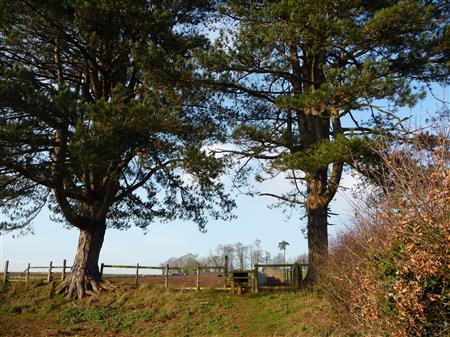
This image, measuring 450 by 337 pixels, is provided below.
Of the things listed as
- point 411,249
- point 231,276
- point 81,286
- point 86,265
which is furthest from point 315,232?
point 411,249

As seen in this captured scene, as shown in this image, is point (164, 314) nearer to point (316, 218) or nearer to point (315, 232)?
point (315, 232)

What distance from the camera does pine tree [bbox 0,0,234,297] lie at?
1286cm

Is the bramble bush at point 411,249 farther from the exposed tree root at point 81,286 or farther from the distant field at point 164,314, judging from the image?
the exposed tree root at point 81,286

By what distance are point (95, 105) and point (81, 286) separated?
775 cm

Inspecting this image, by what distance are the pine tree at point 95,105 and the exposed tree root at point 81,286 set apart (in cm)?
5

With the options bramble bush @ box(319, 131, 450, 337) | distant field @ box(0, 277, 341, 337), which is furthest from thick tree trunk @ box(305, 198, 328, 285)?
bramble bush @ box(319, 131, 450, 337)

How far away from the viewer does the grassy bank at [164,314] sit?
516 inches

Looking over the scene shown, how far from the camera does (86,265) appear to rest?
17891 millimetres

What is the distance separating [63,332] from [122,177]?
6.34 meters

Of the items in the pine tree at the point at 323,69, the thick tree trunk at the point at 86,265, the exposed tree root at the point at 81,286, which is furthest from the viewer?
the thick tree trunk at the point at 86,265

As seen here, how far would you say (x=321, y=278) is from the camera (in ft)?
41.0

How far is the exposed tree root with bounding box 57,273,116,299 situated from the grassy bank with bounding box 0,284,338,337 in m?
0.33

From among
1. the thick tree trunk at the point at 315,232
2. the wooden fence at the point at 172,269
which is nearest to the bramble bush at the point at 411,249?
the thick tree trunk at the point at 315,232

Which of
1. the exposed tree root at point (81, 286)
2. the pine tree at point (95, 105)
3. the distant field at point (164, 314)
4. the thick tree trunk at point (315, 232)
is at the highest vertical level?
the pine tree at point (95, 105)
